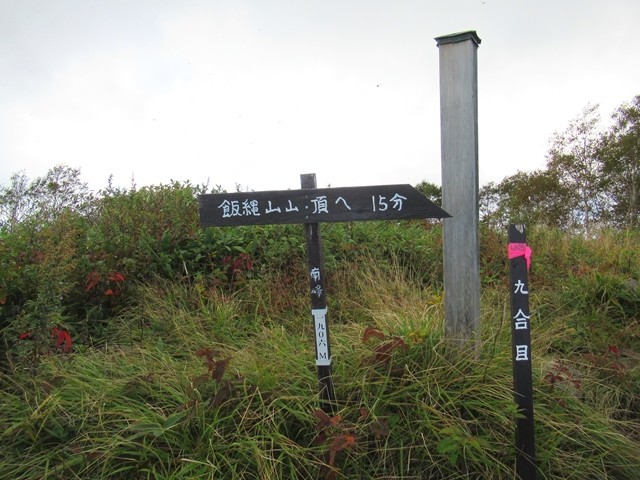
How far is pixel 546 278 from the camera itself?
552 cm

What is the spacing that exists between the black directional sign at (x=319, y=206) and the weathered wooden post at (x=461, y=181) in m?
0.62

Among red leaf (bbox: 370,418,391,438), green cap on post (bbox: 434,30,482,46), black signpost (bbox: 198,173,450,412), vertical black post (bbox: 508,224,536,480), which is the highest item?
green cap on post (bbox: 434,30,482,46)

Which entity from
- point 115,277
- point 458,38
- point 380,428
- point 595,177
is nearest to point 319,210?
point 380,428

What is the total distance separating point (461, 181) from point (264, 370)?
1.70m

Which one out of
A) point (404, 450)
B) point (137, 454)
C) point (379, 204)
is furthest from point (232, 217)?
point (404, 450)

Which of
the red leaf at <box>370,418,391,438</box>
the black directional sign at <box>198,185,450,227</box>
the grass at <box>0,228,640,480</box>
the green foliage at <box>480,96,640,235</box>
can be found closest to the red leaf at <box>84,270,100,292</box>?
the grass at <box>0,228,640,480</box>

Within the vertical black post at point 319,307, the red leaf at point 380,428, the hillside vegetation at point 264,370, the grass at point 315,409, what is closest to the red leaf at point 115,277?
the hillside vegetation at point 264,370

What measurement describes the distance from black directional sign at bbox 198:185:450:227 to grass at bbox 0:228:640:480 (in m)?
0.77

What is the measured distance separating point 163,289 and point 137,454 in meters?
2.32

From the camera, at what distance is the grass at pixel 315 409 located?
256 centimetres

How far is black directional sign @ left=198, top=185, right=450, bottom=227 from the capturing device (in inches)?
109

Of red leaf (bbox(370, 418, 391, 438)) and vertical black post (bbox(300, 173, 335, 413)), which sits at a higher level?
vertical black post (bbox(300, 173, 335, 413))

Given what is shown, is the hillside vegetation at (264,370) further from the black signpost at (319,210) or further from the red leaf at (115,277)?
the black signpost at (319,210)

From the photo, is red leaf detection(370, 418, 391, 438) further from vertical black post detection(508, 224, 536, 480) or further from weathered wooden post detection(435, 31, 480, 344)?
weathered wooden post detection(435, 31, 480, 344)
